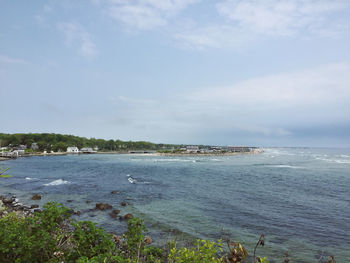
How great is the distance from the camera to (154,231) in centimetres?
1480

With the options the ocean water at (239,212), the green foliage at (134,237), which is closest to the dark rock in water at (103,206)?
the ocean water at (239,212)

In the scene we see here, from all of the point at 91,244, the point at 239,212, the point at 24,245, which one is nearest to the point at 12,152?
the point at 239,212

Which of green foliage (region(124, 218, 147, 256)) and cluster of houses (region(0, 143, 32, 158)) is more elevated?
green foliage (region(124, 218, 147, 256))

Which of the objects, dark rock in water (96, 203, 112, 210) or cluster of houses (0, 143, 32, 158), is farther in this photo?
cluster of houses (0, 143, 32, 158)

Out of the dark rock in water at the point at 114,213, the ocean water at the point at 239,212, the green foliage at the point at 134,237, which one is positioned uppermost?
the green foliage at the point at 134,237

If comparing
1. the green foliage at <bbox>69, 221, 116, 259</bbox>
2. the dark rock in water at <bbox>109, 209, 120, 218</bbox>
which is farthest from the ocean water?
the green foliage at <bbox>69, 221, 116, 259</bbox>

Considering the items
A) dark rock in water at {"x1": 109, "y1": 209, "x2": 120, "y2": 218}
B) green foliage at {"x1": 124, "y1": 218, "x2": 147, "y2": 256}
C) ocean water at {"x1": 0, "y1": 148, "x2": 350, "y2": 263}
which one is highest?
green foliage at {"x1": 124, "y1": 218, "x2": 147, "y2": 256}

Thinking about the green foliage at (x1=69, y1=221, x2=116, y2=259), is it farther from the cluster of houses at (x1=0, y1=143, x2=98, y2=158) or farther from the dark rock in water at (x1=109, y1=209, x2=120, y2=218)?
the cluster of houses at (x1=0, y1=143, x2=98, y2=158)

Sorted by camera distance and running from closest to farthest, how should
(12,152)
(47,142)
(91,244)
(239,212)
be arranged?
(91,244), (239,212), (12,152), (47,142)

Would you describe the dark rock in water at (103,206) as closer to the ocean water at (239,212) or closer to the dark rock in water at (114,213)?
the ocean water at (239,212)

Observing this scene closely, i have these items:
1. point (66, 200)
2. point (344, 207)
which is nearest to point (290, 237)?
point (344, 207)

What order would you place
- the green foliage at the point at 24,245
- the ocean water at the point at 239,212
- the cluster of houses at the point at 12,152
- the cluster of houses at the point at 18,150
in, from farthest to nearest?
the cluster of houses at the point at 18,150
the cluster of houses at the point at 12,152
the ocean water at the point at 239,212
the green foliage at the point at 24,245

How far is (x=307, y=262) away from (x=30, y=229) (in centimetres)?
1270

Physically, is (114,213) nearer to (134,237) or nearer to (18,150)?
(134,237)
